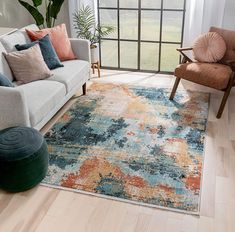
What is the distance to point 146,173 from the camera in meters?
2.64

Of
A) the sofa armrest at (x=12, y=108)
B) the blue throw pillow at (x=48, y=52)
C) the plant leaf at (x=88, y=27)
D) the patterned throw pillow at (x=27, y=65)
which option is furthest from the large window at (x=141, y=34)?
the sofa armrest at (x=12, y=108)

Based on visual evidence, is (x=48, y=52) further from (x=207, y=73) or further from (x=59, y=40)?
(x=207, y=73)

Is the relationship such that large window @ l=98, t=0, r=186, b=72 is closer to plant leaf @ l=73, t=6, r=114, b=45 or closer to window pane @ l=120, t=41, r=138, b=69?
window pane @ l=120, t=41, r=138, b=69

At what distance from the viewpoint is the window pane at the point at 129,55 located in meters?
4.98

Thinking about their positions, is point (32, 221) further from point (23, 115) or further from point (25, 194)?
point (23, 115)

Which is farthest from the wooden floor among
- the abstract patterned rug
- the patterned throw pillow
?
the patterned throw pillow

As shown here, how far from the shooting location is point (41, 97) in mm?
2982

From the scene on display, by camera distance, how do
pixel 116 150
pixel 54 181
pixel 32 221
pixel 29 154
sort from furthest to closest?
pixel 116 150
pixel 54 181
pixel 29 154
pixel 32 221

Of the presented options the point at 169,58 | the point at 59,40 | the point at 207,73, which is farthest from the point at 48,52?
the point at 169,58

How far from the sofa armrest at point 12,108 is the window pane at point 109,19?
2.54 m

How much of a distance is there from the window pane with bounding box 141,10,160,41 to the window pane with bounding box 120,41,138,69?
0.81ft

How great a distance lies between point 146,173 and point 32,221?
3.09ft

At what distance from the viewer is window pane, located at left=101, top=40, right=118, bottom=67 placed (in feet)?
16.5

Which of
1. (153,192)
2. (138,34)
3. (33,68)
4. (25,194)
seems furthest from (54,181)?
(138,34)
